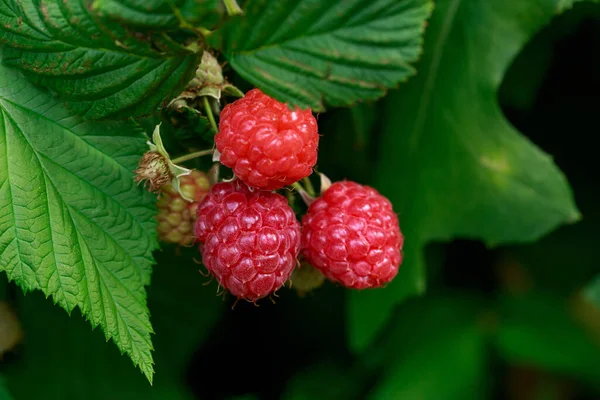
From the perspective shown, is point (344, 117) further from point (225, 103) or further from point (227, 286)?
point (227, 286)

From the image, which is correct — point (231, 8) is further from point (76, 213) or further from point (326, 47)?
point (76, 213)

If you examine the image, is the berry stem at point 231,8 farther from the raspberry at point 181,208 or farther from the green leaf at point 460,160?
the green leaf at point 460,160

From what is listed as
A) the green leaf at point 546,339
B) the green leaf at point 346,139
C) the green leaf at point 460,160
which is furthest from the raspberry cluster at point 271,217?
the green leaf at point 546,339

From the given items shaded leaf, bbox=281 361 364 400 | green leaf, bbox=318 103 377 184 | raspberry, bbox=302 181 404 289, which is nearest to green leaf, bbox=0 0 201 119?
raspberry, bbox=302 181 404 289

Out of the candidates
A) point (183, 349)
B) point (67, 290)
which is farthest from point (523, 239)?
point (67, 290)

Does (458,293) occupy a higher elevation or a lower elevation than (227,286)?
lower

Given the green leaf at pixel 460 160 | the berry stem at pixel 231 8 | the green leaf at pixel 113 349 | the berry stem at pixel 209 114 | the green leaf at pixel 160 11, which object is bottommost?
the green leaf at pixel 113 349

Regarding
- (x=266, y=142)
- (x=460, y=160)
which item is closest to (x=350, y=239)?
(x=266, y=142)
